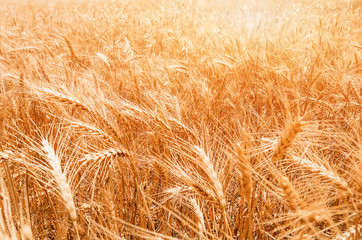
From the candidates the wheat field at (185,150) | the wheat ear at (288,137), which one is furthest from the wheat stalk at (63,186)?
the wheat ear at (288,137)

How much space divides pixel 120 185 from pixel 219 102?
811 millimetres

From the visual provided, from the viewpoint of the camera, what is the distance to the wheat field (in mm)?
688

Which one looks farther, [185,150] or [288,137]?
[185,150]

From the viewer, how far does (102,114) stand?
1.08 metres

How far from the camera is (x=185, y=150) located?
117 centimetres

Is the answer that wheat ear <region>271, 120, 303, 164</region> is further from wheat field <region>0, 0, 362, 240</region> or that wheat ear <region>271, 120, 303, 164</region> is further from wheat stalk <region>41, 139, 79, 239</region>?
wheat stalk <region>41, 139, 79, 239</region>

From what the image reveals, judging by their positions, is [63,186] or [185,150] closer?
[63,186]

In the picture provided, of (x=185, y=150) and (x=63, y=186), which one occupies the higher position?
(x=63, y=186)

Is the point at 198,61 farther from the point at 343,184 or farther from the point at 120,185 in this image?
the point at 343,184

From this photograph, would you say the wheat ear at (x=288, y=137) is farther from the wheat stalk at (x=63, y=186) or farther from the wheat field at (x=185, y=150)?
the wheat stalk at (x=63, y=186)

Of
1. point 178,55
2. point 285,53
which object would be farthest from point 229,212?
point 178,55

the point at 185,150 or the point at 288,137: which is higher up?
the point at 288,137

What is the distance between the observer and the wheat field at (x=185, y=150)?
688mm

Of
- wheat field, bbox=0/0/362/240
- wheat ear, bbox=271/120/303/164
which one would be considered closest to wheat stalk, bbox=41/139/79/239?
wheat field, bbox=0/0/362/240
